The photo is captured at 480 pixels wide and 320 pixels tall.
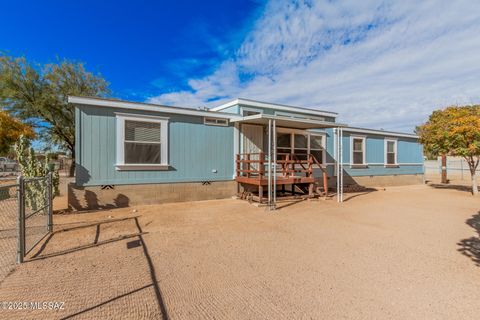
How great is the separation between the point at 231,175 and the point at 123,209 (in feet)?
12.3

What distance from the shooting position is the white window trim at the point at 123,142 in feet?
23.8

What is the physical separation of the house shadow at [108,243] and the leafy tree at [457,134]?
11.6 m

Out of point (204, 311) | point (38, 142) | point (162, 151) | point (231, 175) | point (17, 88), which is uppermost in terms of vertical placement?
point (17, 88)

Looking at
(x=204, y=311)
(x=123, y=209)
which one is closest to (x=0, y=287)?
(x=204, y=311)

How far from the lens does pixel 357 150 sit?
13.1 m

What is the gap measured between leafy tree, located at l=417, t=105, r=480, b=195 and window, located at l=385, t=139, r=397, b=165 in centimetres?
300

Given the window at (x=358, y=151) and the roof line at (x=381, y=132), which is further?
the window at (x=358, y=151)

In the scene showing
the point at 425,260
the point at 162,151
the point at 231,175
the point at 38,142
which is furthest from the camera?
the point at 38,142

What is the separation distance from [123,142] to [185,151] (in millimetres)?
1880

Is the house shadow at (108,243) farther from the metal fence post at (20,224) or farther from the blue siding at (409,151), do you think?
the blue siding at (409,151)

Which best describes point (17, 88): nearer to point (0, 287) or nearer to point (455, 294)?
point (0, 287)

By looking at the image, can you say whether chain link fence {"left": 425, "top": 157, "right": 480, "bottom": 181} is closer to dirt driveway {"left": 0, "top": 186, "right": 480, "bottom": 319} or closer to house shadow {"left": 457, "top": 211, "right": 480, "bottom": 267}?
dirt driveway {"left": 0, "top": 186, "right": 480, "bottom": 319}

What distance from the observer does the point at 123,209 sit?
707 centimetres

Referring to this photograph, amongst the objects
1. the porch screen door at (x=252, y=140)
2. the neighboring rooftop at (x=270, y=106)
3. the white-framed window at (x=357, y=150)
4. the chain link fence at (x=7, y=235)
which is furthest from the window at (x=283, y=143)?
the chain link fence at (x=7, y=235)
